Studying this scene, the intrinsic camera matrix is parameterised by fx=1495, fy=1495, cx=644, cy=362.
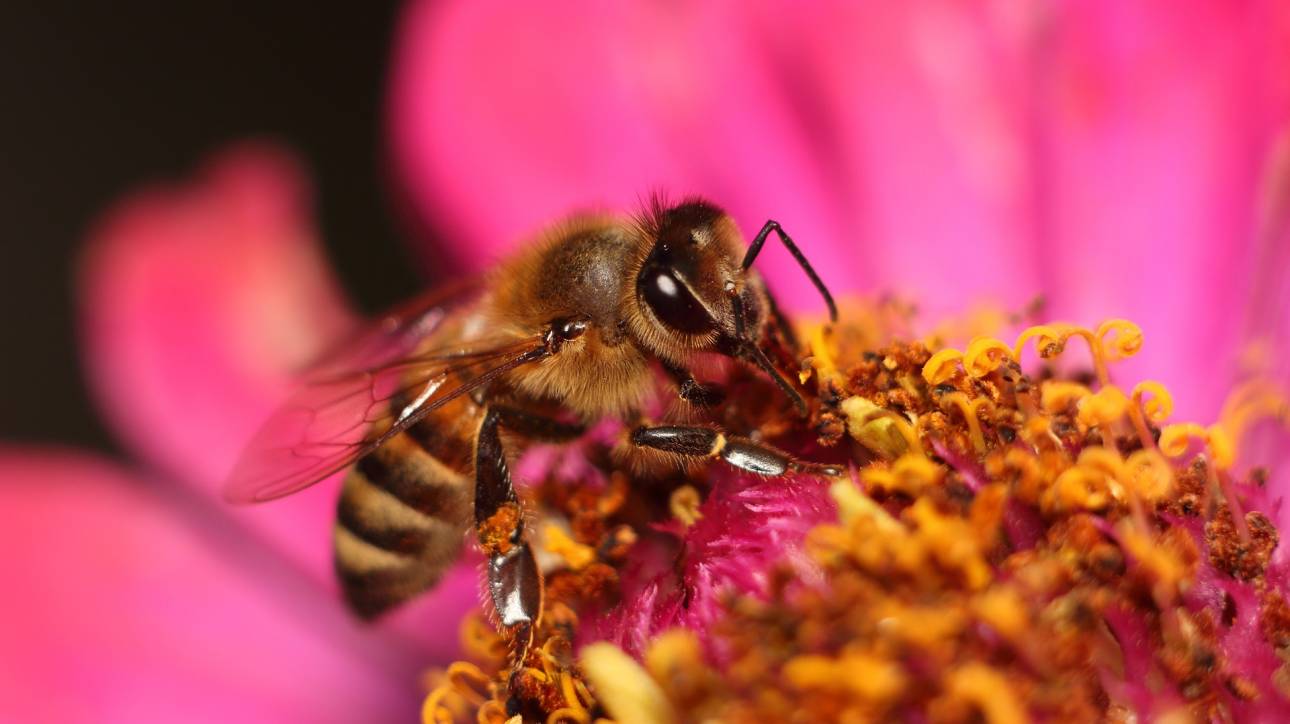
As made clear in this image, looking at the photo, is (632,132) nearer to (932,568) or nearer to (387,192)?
(387,192)

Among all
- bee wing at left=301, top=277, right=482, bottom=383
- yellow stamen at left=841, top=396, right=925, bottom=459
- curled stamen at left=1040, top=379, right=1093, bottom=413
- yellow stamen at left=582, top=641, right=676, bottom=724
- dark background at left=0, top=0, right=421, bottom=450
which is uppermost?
dark background at left=0, top=0, right=421, bottom=450

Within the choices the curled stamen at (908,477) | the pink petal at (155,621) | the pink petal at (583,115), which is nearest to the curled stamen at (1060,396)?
the curled stamen at (908,477)

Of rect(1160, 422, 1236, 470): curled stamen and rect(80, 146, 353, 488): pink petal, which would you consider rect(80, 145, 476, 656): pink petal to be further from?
rect(1160, 422, 1236, 470): curled stamen

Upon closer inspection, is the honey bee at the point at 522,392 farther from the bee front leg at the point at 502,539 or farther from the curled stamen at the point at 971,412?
the curled stamen at the point at 971,412

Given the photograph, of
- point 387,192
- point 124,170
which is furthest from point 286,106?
point 387,192

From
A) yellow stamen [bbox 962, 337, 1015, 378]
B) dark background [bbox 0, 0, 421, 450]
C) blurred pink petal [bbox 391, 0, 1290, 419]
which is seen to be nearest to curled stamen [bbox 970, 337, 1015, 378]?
yellow stamen [bbox 962, 337, 1015, 378]

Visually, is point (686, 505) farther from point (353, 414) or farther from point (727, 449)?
point (353, 414)
